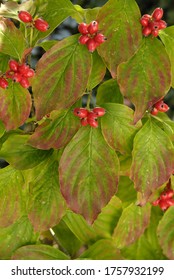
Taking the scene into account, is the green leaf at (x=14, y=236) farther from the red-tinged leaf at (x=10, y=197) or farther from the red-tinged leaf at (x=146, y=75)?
the red-tinged leaf at (x=146, y=75)

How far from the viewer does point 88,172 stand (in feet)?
2.51

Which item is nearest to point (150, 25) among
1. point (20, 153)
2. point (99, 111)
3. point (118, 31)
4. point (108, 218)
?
point (118, 31)

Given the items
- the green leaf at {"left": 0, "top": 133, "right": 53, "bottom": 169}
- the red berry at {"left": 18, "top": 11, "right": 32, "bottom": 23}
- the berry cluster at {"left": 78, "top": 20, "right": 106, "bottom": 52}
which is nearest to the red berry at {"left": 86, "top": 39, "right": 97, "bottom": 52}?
the berry cluster at {"left": 78, "top": 20, "right": 106, "bottom": 52}

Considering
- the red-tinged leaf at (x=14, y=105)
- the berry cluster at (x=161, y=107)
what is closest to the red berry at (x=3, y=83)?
the red-tinged leaf at (x=14, y=105)

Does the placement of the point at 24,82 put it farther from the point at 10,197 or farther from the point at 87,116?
the point at 10,197

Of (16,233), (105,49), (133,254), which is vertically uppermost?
(105,49)

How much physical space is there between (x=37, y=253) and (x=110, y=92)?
0.33 meters

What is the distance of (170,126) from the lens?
844 mm

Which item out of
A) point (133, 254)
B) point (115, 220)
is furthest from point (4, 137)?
point (133, 254)

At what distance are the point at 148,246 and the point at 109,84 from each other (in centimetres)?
37

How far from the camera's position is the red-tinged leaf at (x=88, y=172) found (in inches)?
29.9

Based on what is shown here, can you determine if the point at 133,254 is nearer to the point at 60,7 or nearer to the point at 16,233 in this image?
the point at 16,233

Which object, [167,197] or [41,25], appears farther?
[167,197]

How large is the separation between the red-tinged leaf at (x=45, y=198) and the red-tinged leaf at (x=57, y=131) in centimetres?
8
